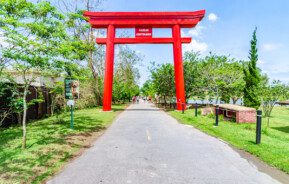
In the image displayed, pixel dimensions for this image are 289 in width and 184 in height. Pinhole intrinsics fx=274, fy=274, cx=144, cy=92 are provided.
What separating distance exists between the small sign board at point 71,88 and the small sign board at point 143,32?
1343cm

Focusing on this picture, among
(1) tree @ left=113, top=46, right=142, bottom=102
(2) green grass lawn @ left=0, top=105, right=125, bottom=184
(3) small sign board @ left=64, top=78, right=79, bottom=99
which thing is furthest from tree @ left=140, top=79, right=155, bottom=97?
(2) green grass lawn @ left=0, top=105, right=125, bottom=184

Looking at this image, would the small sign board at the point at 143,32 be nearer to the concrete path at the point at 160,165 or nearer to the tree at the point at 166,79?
the tree at the point at 166,79

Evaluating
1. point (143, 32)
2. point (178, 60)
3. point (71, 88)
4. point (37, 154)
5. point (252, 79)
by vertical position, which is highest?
point (143, 32)

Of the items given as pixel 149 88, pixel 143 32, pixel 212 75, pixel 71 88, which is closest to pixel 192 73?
pixel 212 75

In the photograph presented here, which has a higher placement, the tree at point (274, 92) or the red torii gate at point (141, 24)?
the red torii gate at point (141, 24)

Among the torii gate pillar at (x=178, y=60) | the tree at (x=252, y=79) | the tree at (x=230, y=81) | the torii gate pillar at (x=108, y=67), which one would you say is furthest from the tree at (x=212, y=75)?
the torii gate pillar at (x=108, y=67)

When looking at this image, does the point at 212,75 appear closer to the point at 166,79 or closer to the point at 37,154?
the point at 166,79

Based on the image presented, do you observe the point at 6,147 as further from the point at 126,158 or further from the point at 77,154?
the point at 126,158

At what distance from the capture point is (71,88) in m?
12.5

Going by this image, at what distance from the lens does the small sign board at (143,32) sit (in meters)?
24.9

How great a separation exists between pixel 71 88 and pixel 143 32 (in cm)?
1390

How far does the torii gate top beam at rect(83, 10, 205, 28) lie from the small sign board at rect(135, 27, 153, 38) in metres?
0.44

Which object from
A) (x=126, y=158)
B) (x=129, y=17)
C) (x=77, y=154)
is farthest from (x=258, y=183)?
(x=129, y=17)

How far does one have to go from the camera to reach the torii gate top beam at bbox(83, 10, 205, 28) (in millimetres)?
24391
